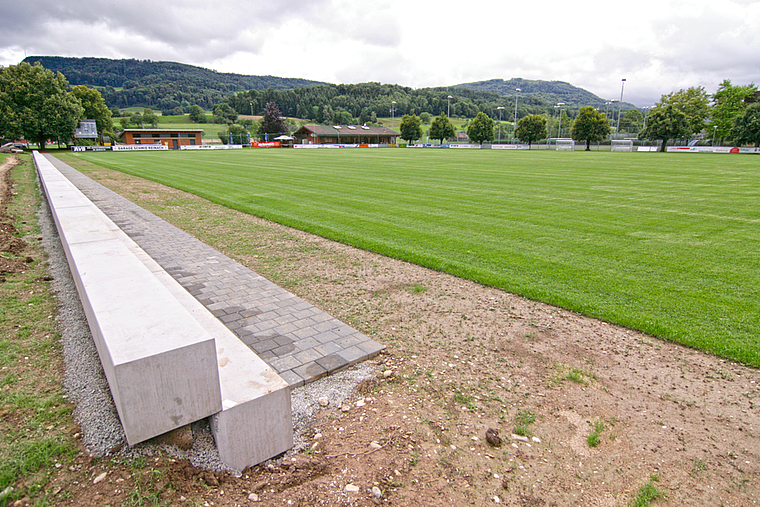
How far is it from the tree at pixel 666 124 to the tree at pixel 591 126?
240 inches

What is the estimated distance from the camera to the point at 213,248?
8117mm

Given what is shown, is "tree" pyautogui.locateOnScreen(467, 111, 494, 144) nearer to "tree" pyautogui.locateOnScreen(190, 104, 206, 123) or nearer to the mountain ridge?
the mountain ridge

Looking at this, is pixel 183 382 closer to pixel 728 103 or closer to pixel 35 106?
pixel 35 106

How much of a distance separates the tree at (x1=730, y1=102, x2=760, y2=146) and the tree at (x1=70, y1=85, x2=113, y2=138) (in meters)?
96.2

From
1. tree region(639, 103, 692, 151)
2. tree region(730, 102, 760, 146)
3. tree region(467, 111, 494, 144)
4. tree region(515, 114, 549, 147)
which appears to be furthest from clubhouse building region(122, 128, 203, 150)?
tree region(730, 102, 760, 146)

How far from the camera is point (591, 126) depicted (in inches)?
2522

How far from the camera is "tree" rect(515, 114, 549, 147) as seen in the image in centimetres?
7075

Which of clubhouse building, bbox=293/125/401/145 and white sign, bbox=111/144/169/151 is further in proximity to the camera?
clubhouse building, bbox=293/125/401/145

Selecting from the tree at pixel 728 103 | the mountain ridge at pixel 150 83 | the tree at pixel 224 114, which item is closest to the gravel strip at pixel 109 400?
the tree at pixel 728 103

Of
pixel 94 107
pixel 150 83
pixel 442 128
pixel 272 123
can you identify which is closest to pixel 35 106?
pixel 94 107

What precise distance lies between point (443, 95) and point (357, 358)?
166324 mm

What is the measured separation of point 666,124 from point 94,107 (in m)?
89.5

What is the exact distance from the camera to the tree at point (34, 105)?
51938 millimetres

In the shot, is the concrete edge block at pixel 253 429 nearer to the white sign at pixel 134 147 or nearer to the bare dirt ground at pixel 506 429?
the bare dirt ground at pixel 506 429
